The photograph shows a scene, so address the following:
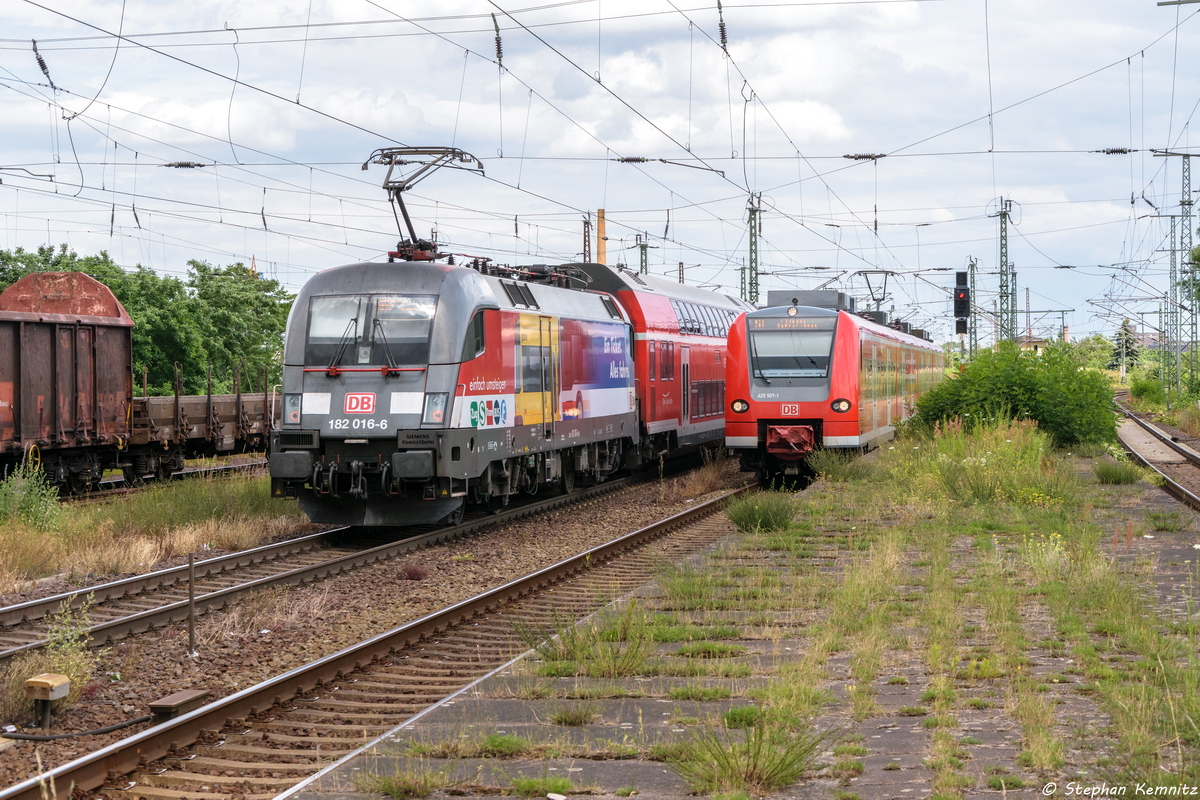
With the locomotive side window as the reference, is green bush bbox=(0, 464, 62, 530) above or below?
below

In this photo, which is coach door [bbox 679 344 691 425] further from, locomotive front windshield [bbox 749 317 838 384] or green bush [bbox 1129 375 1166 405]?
green bush [bbox 1129 375 1166 405]

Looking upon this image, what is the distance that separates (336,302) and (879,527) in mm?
7511

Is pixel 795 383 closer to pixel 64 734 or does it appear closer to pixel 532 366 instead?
pixel 532 366

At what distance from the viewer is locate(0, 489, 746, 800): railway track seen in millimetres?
6246

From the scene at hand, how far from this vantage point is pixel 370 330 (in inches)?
591

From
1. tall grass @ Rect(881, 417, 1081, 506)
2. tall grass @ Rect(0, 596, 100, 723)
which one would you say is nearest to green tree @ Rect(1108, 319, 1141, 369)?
tall grass @ Rect(881, 417, 1081, 506)

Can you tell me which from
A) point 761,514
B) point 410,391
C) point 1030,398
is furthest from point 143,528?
point 1030,398

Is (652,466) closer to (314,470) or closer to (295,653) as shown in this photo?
(314,470)

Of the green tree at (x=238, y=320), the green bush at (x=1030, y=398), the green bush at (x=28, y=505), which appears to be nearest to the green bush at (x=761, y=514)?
the green bush at (x=28, y=505)

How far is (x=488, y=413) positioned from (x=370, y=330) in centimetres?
192

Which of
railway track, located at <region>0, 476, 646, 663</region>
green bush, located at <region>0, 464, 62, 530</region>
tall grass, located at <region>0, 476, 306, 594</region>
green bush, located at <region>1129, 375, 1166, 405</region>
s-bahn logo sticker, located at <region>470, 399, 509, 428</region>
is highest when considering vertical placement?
green bush, located at <region>1129, 375, 1166, 405</region>

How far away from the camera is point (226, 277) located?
1908 inches

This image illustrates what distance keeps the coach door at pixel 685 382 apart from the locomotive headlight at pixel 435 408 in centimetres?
1187

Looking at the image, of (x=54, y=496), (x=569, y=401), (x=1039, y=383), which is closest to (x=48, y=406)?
(x=54, y=496)
